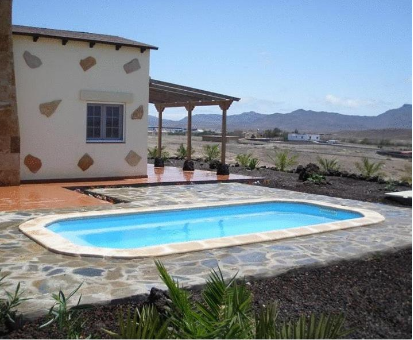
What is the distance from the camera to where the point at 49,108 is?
13.9 metres

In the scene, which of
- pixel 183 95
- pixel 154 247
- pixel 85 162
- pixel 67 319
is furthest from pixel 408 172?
pixel 183 95

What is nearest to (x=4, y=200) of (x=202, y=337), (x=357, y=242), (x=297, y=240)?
(x=297, y=240)

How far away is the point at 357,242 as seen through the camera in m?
7.76

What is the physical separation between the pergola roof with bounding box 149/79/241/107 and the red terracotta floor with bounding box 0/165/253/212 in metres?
2.75

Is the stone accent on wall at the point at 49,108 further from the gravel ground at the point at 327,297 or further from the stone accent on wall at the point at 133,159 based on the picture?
the gravel ground at the point at 327,297

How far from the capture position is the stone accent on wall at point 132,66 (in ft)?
49.5

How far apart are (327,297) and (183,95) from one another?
1311 centimetres

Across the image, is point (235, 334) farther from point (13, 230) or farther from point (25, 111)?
point (25, 111)

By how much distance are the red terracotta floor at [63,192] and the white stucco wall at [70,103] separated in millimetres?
800

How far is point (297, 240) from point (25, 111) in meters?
8.99

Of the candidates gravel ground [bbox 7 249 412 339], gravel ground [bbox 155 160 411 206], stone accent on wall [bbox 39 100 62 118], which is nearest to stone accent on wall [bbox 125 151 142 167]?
stone accent on wall [bbox 39 100 62 118]

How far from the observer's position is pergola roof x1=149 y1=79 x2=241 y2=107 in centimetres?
1633

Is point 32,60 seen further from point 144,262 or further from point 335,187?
point 335,187

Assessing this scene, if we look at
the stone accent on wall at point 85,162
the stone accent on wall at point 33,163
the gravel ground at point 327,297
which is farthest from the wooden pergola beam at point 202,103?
the gravel ground at point 327,297
